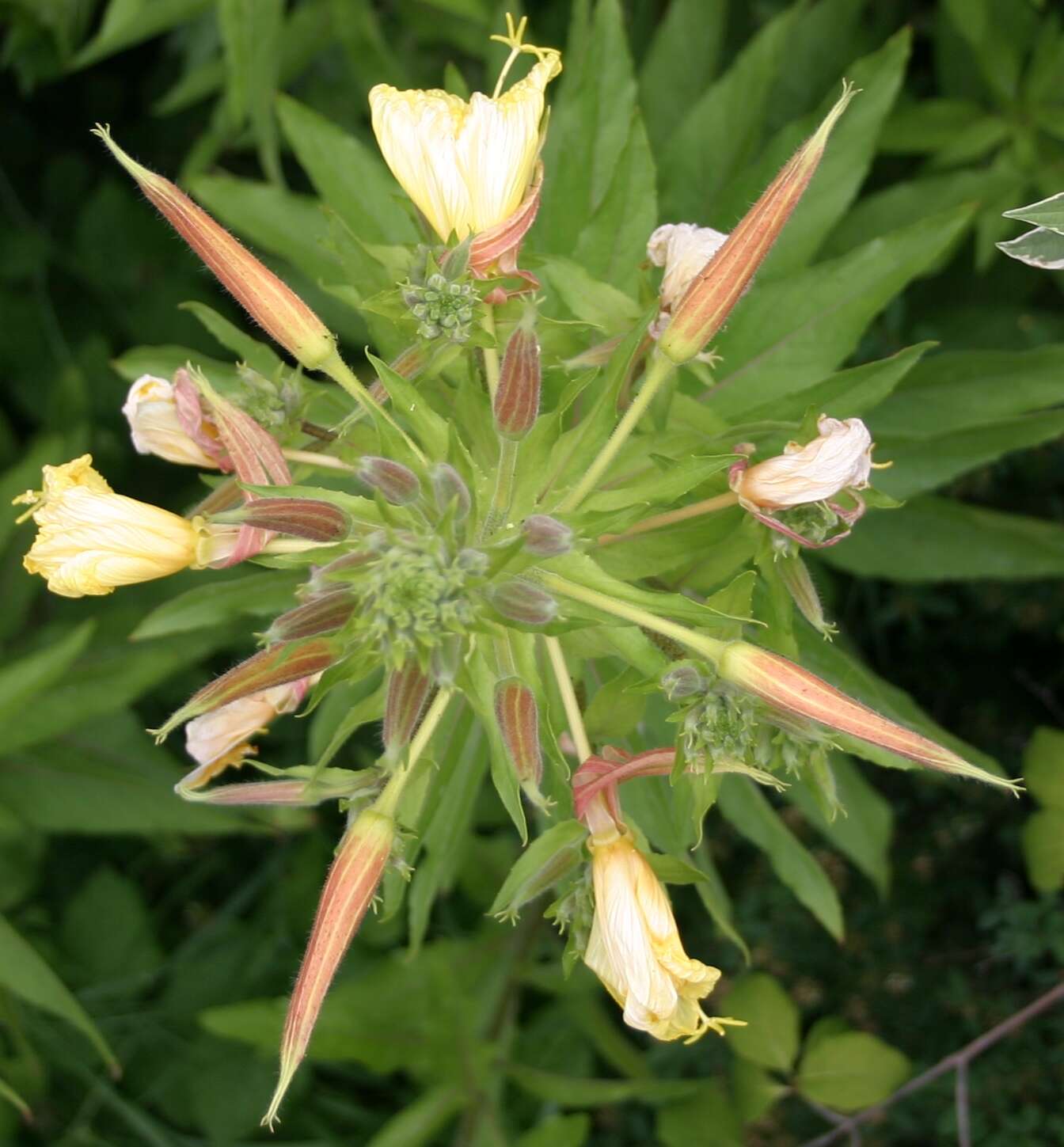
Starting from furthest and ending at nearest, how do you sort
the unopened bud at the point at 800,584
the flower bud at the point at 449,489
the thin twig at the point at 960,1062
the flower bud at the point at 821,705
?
1. the thin twig at the point at 960,1062
2. the unopened bud at the point at 800,584
3. the flower bud at the point at 449,489
4. the flower bud at the point at 821,705

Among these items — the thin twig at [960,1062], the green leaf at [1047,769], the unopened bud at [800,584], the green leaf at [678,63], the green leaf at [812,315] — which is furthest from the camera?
the green leaf at [678,63]

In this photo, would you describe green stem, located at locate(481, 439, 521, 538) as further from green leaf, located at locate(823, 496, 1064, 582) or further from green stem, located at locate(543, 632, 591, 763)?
green leaf, located at locate(823, 496, 1064, 582)

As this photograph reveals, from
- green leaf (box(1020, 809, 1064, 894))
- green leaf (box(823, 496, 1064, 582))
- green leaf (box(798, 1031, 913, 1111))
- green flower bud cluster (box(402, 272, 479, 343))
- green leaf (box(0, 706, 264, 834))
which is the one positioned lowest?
green leaf (box(798, 1031, 913, 1111))

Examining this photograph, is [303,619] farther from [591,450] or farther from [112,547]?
[591,450]

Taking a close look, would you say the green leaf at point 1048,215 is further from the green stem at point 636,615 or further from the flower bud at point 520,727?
the flower bud at point 520,727

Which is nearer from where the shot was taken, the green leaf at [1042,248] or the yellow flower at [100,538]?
the yellow flower at [100,538]

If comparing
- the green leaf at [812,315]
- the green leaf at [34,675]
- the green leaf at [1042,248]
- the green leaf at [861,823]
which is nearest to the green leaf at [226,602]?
the green leaf at [34,675]

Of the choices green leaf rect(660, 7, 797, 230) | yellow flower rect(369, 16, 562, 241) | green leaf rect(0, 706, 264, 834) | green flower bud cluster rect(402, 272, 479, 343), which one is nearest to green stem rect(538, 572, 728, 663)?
green flower bud cluster rect(402, 272, 479, 343)
